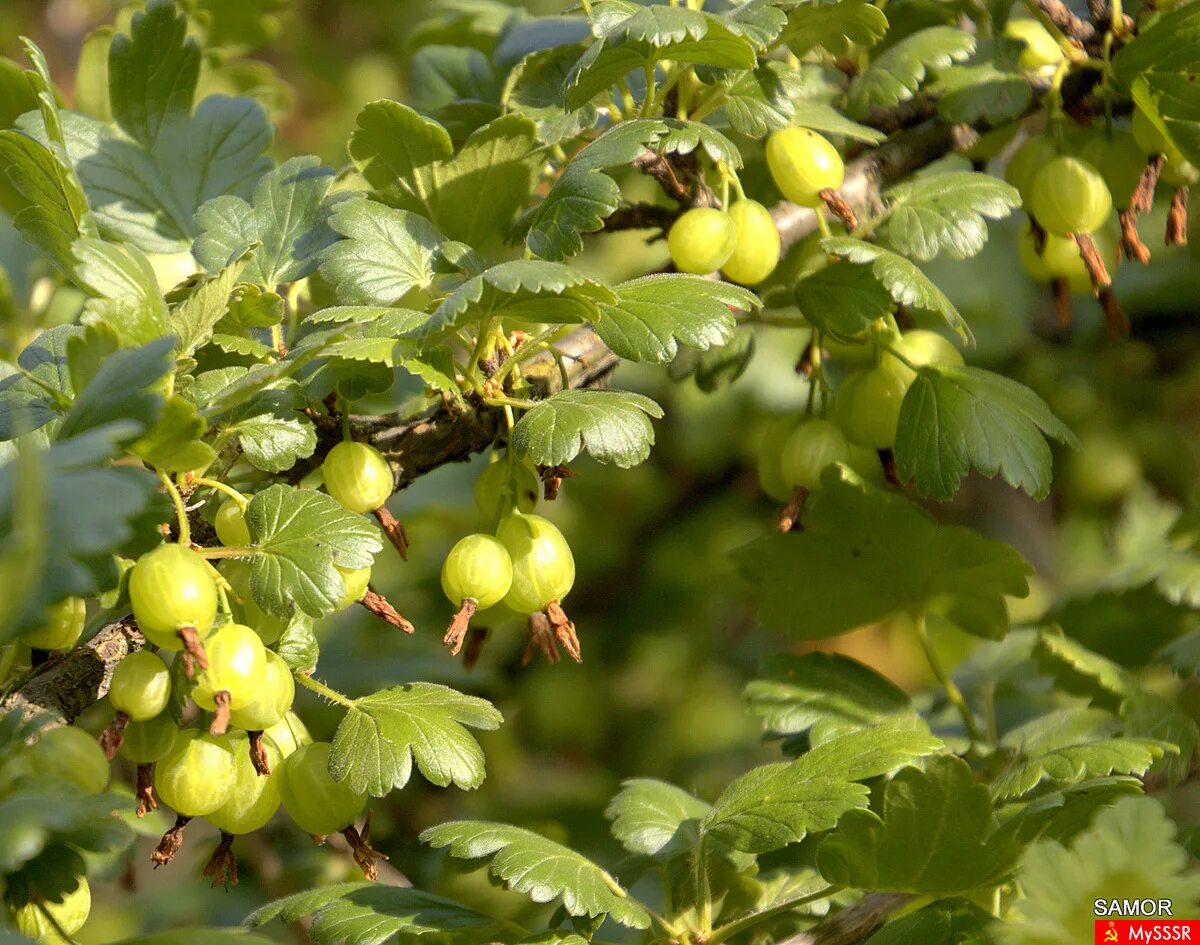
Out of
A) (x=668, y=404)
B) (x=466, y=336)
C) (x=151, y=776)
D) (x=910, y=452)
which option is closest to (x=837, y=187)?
(x=910, y=452)

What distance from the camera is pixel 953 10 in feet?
3.46

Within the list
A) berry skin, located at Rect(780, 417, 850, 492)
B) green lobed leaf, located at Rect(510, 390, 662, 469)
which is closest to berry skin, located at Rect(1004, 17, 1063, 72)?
berry skin, located at Rect(780, 417, 850, 492)

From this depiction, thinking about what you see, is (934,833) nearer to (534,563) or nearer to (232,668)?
(534,563)

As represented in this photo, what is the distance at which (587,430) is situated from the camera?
693mm

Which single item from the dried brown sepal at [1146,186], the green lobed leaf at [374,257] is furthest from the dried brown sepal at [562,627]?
the dried brown sepal at [1146,186]

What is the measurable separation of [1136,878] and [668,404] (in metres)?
1.19

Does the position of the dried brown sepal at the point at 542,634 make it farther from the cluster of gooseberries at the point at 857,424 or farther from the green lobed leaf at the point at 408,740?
the cluster of gooseberries at the point at 857,424

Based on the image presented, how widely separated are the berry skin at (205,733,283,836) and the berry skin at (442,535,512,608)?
0.15 meters

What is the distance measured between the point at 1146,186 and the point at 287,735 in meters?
0.75

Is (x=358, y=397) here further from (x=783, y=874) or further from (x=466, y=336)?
(x=783, y=874)

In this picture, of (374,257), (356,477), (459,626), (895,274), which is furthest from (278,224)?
(895,274)

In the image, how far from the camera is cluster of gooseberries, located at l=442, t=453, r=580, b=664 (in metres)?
0.74

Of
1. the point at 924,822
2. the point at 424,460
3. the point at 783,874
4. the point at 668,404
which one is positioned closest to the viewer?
the point at 924,822

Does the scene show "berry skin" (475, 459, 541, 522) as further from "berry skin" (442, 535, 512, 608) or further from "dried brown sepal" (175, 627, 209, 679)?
"dried brown sepal" (175, 627, 209, 679)
